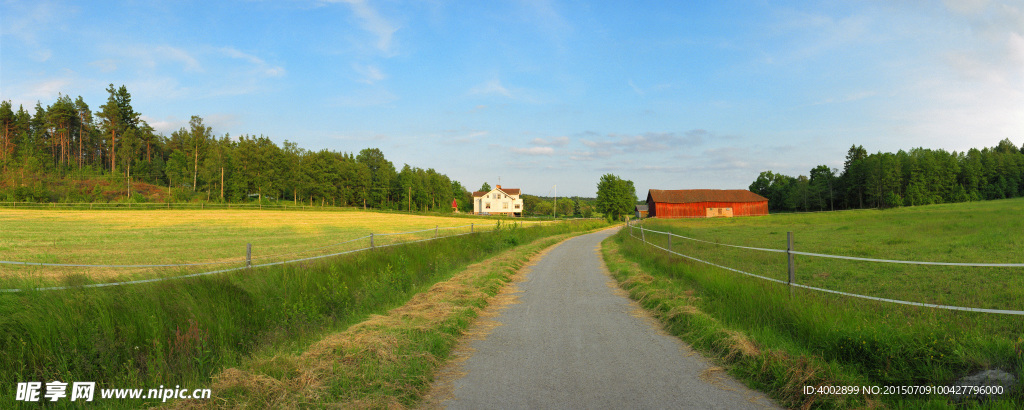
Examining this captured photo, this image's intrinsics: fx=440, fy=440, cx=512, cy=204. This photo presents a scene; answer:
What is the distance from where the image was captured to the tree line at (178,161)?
79.6 meters

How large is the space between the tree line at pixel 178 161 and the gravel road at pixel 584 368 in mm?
85000

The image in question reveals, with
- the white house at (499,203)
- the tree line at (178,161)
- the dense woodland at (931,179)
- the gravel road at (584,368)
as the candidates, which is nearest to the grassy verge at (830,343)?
the gravel road at (584,368)

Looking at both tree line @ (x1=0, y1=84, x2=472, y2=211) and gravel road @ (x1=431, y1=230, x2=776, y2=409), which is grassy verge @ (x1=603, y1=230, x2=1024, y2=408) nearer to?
gravel road @ (x1=431, y1=230, x2=776, y2=409)

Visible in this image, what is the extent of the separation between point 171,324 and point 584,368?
550cm

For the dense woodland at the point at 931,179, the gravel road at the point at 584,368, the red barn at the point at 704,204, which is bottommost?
the gravel road at the point at 584,368

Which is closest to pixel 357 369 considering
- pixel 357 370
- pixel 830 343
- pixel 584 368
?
pixel 357 370

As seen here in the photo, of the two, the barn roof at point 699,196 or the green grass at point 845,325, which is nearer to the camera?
the green grass at point 845,325

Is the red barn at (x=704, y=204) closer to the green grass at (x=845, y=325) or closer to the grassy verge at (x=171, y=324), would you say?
the green grass at (x=845, y=325)

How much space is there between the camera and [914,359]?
426 cm

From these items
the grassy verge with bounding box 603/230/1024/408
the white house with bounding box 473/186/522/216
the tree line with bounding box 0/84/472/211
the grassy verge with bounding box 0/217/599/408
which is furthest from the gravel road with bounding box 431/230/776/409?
the white house with bounding box 473/186/522/216

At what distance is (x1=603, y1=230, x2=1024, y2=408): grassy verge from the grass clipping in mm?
3478

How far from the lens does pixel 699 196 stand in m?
80.8

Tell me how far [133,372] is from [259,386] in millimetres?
1649

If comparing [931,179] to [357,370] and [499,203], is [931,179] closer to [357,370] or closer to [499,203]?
[499,203]
